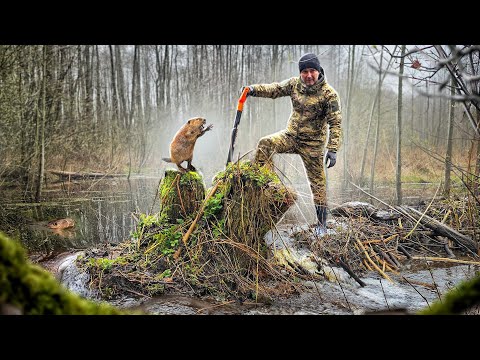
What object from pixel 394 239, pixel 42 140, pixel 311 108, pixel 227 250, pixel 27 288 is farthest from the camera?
pixel 42 140

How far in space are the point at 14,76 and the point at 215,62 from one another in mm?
2649

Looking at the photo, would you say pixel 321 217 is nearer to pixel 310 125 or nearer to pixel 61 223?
pixel 310 125

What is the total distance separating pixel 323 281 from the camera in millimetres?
2861

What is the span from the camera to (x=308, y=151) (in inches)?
130

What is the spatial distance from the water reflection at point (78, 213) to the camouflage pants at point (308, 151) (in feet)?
4.74

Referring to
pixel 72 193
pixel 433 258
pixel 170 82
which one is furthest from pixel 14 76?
pixel 433 258

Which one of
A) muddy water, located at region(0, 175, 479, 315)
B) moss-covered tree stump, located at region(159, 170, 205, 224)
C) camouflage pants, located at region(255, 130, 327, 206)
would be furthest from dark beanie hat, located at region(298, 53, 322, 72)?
moss-covered tree stump, located at region(159, 170, 205, 224)

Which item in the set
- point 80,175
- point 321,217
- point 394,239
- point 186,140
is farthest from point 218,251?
point 80,175

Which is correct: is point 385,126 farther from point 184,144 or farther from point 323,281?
point 184,144

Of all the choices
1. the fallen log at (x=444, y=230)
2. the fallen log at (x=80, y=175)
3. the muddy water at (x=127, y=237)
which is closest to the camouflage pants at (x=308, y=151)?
the muddy water at (x=127, y=237)

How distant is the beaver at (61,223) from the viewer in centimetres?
346

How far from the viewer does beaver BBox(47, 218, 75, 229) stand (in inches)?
136

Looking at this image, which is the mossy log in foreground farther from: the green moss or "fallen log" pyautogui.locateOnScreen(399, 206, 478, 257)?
"fallen log" pyautogui.locateOnScreen(399, 206, 478, 257)

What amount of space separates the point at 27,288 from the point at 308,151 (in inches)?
118
